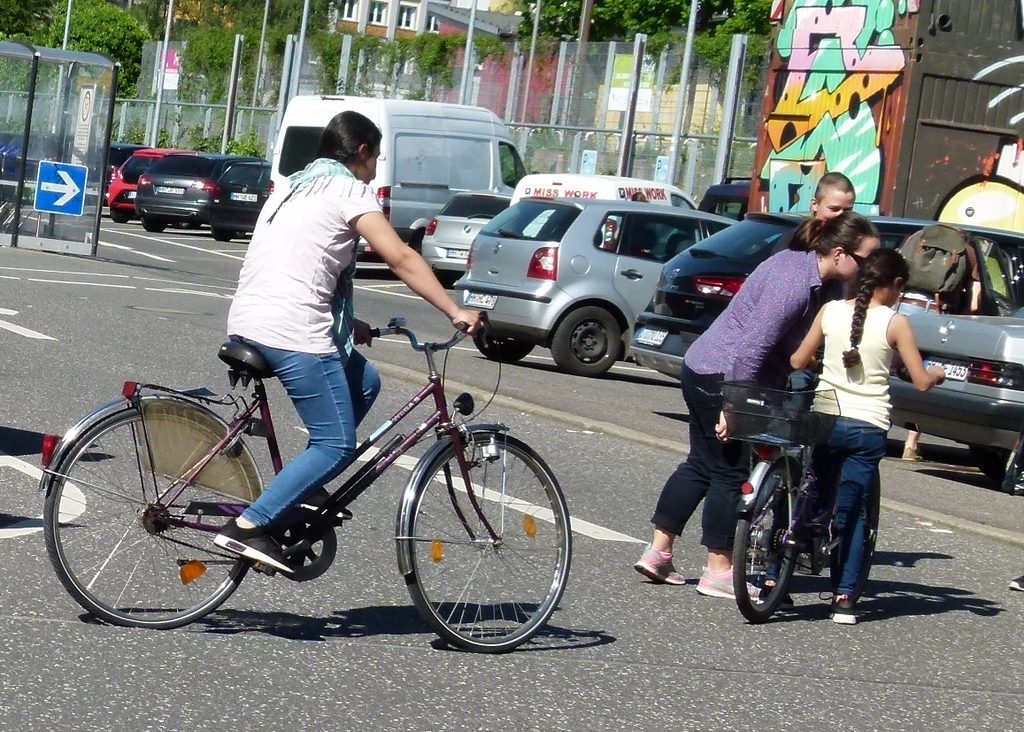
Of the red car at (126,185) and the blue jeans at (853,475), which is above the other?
the red car at (126,185)

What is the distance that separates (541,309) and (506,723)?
11278 millimetres

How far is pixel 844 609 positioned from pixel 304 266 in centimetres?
264

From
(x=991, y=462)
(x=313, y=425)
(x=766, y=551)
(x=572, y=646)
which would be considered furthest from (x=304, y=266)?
(x=991, y=462)

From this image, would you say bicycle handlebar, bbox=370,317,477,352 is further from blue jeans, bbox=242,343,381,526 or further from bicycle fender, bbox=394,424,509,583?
bicycle fender, bbox=394,424,509,583

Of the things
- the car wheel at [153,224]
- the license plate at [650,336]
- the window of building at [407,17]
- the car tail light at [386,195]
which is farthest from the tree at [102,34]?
the license plate at [650,336]

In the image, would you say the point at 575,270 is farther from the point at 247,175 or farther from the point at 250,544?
the point at 247,175

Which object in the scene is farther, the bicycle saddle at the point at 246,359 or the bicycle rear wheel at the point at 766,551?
the bicycle rear wheel at the point at 766,551

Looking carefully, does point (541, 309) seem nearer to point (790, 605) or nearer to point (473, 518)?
point (790, 605)

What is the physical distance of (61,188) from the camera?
81.5ft

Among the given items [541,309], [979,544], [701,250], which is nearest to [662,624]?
[979,544]

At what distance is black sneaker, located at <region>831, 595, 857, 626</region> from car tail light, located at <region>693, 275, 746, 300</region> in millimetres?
6387

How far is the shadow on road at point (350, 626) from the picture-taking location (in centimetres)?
591

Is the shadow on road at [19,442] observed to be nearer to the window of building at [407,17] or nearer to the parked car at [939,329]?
the parked car at [939,329]

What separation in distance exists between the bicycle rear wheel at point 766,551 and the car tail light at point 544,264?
9.41 m
